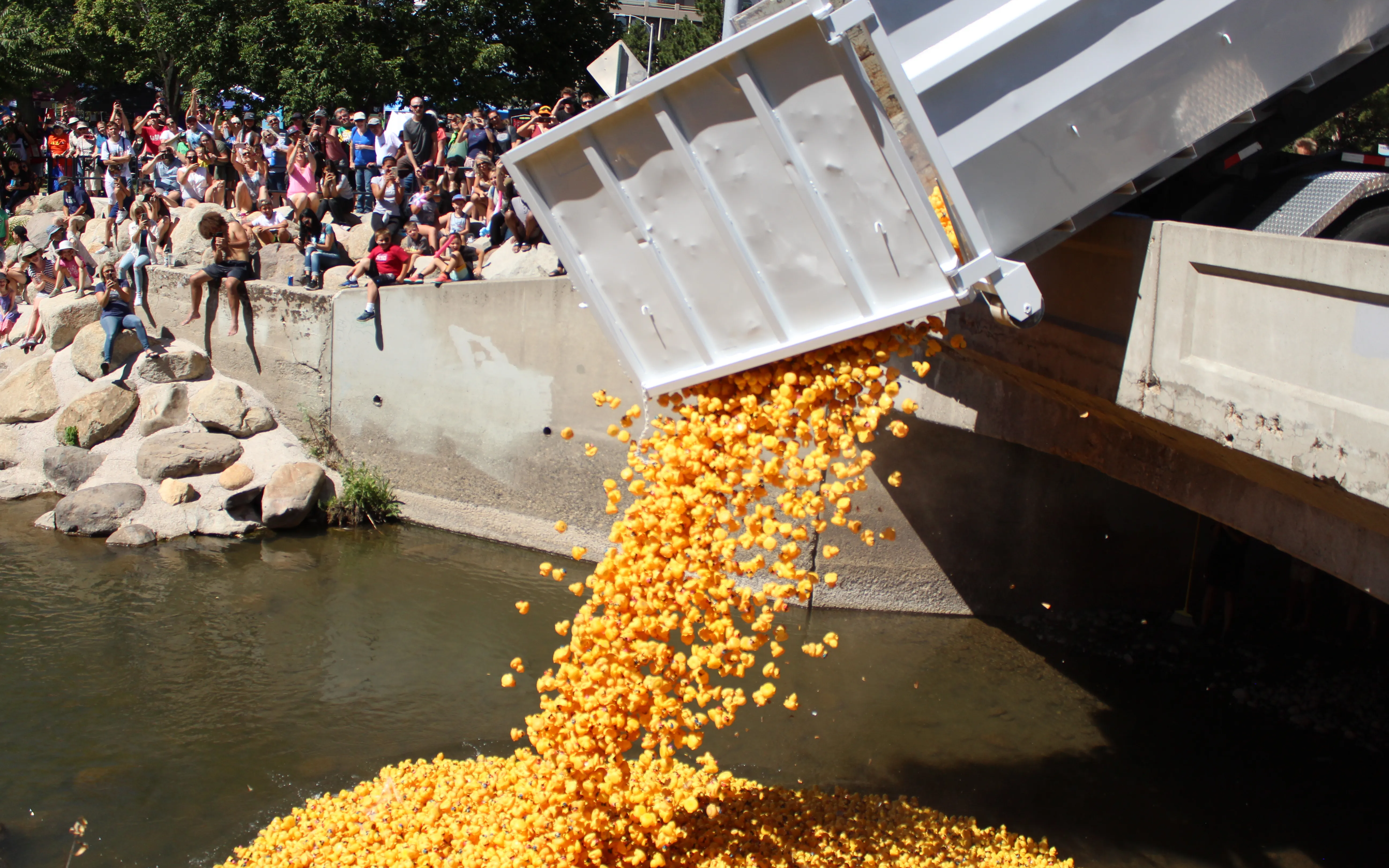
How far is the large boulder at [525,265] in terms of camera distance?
12609mm

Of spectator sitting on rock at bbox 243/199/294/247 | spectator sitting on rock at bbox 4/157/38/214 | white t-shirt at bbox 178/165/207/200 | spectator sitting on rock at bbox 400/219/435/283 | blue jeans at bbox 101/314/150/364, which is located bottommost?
blue jeans at bbox 101/314/150/364

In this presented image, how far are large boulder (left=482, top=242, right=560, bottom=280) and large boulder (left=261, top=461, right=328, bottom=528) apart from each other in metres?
3.45

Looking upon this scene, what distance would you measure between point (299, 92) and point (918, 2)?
79.7 feet

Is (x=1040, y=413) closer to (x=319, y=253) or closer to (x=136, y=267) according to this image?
(x=319, y=253)

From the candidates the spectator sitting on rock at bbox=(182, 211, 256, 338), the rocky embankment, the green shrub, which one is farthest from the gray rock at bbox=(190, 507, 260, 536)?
the spectator sitting on rock at bbox=(182, 211, 256, 338)

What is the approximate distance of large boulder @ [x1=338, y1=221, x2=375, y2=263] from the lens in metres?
15.4

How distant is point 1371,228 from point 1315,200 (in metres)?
0.32

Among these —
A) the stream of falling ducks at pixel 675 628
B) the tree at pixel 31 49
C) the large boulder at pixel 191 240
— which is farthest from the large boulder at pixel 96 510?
the tree at pixel 31 49

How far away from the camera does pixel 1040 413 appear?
8.02m

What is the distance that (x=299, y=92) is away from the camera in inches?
999

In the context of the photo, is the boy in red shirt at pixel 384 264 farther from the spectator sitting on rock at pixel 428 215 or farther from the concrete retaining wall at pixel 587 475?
the spectator sitting on rock at pixel 428 215

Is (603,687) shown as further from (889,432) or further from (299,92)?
(299,92)

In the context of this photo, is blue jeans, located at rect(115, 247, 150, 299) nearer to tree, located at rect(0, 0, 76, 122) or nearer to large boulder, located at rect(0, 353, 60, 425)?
large boulder, located at rect(0, 353, 60, 425)

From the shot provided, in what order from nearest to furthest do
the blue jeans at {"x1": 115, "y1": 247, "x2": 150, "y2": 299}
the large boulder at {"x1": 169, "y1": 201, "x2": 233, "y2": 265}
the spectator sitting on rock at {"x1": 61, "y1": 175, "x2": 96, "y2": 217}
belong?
the blue jeans at {"x1": 115, "y1": 247, "x2": 150, "y2": 299} → the large boulder at {"x1": 169, "y1": 201, "x2": 233, "y2": 265} → the spectator sitting on rock at {"x1": 61, "y1": 175, "x2": 96, "y2": 217}
